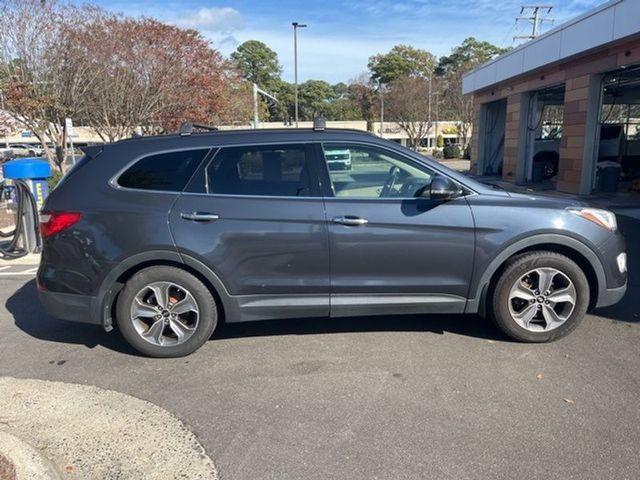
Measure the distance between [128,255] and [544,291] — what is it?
3349 millimetres

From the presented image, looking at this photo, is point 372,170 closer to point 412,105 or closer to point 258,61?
point 412,105

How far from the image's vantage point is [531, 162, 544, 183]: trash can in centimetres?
1975

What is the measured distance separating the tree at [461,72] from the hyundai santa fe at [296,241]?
1407 inches

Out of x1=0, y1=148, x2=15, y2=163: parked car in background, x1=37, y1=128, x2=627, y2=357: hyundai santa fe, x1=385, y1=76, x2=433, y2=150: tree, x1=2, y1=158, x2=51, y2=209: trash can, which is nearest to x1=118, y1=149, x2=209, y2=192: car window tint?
x1=37, y1=128, x2=627, y2=357: hyundai santa fe

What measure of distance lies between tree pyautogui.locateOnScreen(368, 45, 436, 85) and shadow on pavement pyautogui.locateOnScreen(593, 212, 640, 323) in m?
69.3

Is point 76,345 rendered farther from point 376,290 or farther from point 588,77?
point 588,77

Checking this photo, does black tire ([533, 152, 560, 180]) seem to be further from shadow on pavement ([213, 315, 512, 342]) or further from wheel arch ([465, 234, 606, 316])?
wheel arch ([465, 234, 606, 316])

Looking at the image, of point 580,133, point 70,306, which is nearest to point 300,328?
point 70,306

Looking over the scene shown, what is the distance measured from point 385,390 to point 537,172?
60.3 ft

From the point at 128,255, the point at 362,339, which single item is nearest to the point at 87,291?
the point at 128,255

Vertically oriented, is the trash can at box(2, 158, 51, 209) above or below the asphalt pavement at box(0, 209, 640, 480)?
above

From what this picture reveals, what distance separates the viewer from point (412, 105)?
50.2 m

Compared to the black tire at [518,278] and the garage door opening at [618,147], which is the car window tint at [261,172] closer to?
the black tire at [518,278]

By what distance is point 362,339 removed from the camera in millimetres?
4488
